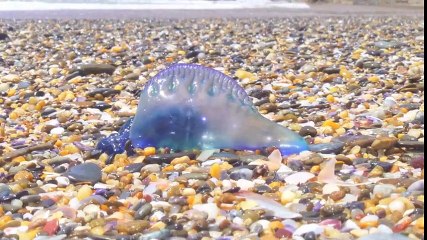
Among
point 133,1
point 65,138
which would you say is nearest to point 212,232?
point 65,138

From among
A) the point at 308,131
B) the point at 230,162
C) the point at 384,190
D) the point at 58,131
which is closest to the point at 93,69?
the point at 58,131

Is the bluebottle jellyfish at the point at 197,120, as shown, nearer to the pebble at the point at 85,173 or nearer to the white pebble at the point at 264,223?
the pebble at the point at 85,173

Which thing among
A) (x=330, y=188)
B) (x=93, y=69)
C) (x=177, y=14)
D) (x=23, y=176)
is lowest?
(x=177, y=14)

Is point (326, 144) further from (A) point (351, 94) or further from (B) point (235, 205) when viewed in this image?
(A) point (351, 94)

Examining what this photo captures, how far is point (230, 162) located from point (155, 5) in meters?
11.4

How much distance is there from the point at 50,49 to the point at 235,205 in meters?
4.72

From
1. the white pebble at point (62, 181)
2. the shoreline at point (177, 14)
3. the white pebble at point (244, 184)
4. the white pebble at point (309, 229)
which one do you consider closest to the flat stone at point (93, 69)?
the white pebble at point (62, 181)

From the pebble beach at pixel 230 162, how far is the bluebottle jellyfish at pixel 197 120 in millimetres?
57

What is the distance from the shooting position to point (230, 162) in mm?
2646

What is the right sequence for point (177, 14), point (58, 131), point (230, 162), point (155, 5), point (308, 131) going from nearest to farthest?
point (230, 162) < point (308, 131) < point (58, 131) < point (177, 14) < point (155, 5)

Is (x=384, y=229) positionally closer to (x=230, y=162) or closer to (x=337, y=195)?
(x=337, y=195)

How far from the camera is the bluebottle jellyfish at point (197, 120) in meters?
2.80

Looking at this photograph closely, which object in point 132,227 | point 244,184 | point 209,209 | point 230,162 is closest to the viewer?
point 132,227

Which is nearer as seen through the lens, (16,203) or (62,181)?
(16,203)
